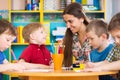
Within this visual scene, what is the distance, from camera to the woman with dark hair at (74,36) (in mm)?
2389

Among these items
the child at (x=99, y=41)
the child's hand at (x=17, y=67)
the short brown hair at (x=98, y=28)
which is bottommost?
the child's hand at (x=17, y=67)

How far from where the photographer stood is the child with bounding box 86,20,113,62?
196 centimetres

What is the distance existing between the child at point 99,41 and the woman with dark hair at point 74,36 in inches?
13.5

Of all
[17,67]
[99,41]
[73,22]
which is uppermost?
[73,22]

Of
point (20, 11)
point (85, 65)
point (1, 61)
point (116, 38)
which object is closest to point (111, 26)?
point (116, 38)

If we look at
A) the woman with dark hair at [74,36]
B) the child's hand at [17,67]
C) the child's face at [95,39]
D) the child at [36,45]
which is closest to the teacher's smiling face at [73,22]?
the woman with dark hair at [74,36]

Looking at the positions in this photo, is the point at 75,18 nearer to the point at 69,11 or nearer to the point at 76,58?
the point at 69,11

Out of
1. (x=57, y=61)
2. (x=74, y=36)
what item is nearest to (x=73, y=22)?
(x=74, y=36)

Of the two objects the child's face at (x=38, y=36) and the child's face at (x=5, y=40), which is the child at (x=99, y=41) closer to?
the child's face at (x=38, y=36)

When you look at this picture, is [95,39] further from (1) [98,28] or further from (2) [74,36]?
(2) [74,36]

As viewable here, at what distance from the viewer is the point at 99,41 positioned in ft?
6.44

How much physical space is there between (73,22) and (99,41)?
497 millimetres

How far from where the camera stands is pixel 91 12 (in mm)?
3852

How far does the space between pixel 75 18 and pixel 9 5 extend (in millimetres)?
1467
